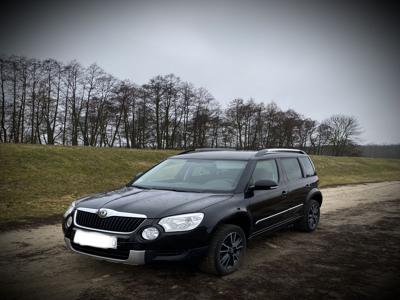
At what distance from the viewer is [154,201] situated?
13.9 ft

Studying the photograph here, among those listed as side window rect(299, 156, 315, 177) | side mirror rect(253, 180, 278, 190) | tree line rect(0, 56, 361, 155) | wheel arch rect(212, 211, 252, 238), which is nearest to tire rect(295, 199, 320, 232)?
side window rect(299, 156, 315, 177)

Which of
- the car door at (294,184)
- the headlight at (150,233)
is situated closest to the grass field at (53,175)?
the headlight at (150,233)

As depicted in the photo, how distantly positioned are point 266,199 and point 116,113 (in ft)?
135

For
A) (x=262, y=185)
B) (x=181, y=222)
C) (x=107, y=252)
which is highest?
(x=262, y=185)

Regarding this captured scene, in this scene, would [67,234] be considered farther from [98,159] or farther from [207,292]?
[98,159]

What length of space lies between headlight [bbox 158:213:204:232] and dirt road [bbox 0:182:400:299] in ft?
1.39

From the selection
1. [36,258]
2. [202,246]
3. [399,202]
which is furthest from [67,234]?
[399,202]

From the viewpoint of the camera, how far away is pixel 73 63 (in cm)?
4309

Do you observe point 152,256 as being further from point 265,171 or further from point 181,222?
point 265,171

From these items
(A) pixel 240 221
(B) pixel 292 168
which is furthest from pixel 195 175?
(B) pixel 292 168

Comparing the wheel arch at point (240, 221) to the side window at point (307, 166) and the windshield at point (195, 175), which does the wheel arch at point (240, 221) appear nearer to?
the windshield at point (195, 175)

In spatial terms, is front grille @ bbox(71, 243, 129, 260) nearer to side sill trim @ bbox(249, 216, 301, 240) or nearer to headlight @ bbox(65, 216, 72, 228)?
headlight @ bbox(65, 216, 72, 228)

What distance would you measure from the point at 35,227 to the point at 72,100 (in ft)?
124

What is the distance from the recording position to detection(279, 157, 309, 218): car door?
238 inches
